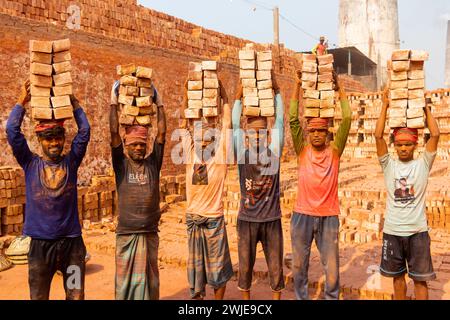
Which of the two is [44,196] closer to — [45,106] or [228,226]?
[45,106]

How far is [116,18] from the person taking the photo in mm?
11367

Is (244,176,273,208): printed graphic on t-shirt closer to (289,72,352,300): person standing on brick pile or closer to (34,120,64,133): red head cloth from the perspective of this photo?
(289,72,352,300): person standing on brick pile

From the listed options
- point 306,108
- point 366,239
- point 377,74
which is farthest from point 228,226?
point 377,74

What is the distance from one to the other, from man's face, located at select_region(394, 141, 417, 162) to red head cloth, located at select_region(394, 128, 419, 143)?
3 cm

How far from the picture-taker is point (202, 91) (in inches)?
183

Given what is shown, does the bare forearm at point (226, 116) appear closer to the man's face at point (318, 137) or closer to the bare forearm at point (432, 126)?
the man's face at point (318, 137)

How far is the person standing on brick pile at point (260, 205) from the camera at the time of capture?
4188 mm

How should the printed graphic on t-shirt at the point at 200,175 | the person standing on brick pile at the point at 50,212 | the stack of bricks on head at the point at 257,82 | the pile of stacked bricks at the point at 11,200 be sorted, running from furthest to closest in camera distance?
the pile of stacked bricks at the point at 11,200 < the stack of bricks on head at the point at 257,82 < the printed graphic on t-shirt at the point at 200,175 < the person standing on brick pile at the point at 50,212

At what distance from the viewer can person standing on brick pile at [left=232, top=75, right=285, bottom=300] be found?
13.7 ft

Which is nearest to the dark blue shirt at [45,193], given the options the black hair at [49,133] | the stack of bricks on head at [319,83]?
the black hair at [49,133]

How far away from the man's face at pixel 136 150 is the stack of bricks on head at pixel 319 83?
1707mm

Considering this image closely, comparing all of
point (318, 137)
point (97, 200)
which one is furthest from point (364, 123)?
point (318, 137)

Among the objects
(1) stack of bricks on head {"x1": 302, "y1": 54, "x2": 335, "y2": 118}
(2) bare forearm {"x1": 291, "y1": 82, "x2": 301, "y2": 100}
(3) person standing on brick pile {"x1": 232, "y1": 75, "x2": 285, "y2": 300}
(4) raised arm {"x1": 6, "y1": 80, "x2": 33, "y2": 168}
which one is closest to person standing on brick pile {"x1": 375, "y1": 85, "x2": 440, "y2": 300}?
(1) stack of bricks on head {"x1": 302, "y1": 54, "x2": 335, "y2": 118}

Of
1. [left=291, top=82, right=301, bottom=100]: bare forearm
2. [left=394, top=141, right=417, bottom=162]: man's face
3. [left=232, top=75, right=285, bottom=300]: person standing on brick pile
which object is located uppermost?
[left=291, top=82, right=301, bottom=100]: bare forearm
